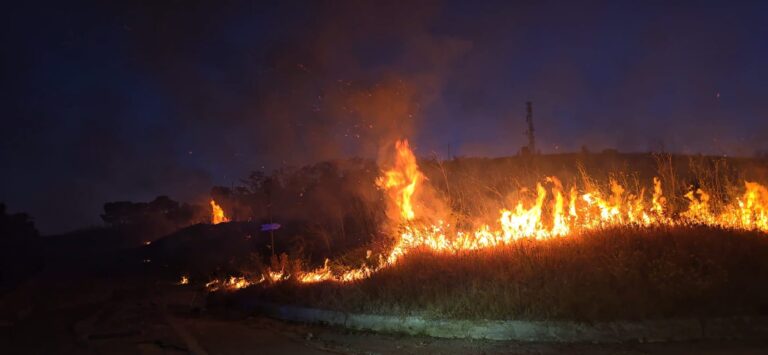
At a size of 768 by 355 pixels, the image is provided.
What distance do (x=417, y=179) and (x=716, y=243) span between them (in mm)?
8207

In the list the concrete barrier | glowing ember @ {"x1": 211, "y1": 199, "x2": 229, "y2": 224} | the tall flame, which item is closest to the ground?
the concrete barrier

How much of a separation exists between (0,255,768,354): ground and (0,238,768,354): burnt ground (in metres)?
0.01

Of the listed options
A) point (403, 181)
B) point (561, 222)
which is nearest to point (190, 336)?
point (403, 181)

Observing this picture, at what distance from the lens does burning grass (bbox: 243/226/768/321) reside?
8.20m

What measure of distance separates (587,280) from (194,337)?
21.9 feet

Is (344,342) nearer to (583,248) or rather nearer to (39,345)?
(583,248)

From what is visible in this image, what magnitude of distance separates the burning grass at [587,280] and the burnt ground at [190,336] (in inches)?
26.8

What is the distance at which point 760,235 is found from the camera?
11.0 m

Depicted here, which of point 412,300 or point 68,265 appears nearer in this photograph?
point 412,300

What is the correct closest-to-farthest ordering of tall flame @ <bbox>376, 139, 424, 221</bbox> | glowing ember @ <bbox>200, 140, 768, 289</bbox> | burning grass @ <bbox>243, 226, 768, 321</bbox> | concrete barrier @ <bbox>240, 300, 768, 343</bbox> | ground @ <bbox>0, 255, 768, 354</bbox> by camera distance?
ground @ <bbox>0, 255, 768, 354</bbox> < concrete barrier @ <bbox>240, 300, 768, 343</bbox> < burning grass @ <bbox>243, 226, 768, 321</bbox> < glowing ember @ <bbox>200, 140, 768, 289</bbox> < tall flame @ <bbox>376, 139, 424, 221</bbox>

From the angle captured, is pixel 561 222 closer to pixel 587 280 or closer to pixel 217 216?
pixel 587 280

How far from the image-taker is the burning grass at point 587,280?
820 centimetres

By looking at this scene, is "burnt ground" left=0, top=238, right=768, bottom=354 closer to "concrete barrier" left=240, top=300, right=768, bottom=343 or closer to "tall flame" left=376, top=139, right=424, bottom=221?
"concrete barrier" left=240, top=300, right=768, bottom=343

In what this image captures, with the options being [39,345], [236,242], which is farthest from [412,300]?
[236,242]
